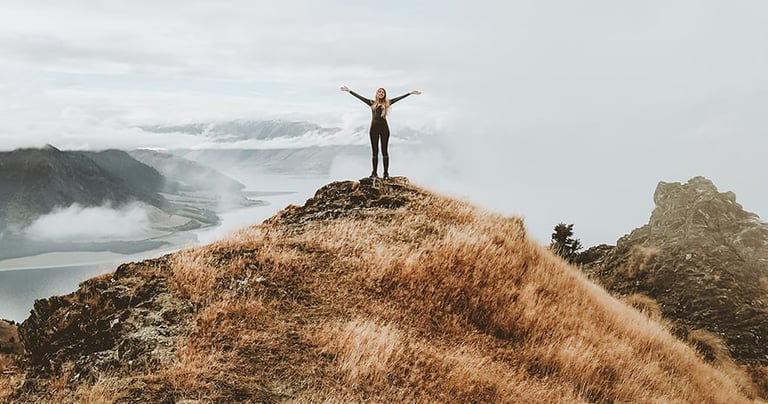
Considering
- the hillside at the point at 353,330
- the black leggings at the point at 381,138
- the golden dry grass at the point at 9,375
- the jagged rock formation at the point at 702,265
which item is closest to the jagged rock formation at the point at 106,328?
the hillside at the point at 353,330

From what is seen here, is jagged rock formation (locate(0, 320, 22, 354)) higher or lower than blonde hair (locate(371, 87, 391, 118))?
lower

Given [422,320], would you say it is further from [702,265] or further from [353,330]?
[702,265]

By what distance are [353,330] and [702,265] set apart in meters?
16.6

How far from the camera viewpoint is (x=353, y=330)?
884cm

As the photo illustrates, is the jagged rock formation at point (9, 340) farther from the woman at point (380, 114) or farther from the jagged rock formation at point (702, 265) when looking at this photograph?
the jagged rock formation at point (702, 265)

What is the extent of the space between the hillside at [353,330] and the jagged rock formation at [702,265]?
19.2 ft

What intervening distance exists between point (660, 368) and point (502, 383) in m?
4.77

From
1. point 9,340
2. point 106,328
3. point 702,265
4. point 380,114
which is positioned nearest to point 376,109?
point 380,114

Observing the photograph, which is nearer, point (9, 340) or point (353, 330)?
point (353, 330)

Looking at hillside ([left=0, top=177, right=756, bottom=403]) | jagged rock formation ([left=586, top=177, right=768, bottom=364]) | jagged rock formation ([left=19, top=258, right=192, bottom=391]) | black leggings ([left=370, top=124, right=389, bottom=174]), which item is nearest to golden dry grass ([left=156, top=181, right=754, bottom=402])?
hillside ([left=0, top=177, right=756, bottom=403])

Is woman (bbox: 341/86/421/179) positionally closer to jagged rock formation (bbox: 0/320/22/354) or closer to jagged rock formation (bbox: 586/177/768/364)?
jagged rock formation (bbox: 0/320/22/354)

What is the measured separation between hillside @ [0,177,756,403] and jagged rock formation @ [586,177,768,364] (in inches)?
230

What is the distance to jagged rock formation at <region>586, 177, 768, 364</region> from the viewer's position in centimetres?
1803

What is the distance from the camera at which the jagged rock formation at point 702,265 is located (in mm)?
18031
